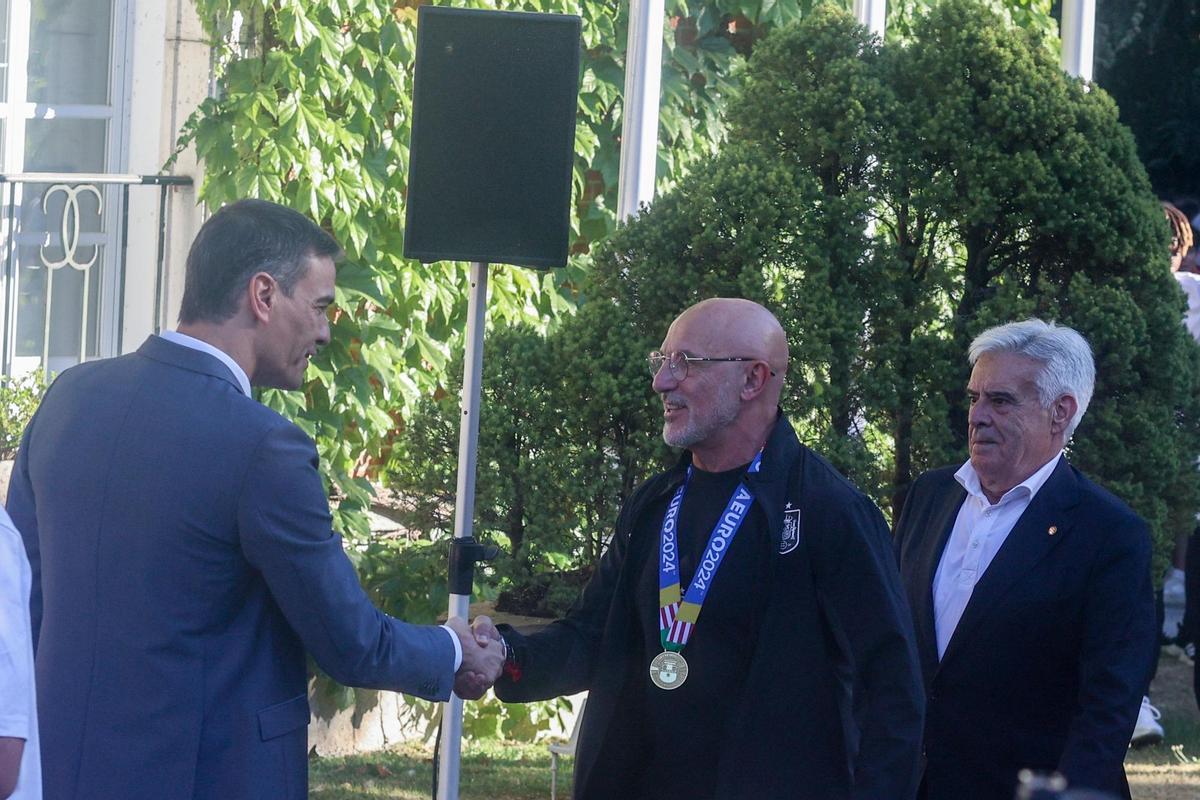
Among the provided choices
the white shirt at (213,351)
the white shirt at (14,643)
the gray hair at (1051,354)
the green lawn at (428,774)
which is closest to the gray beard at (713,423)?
the gray hair at (1051,354)

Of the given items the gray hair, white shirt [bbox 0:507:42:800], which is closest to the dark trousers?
the gray hair

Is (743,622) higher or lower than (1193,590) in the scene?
higher

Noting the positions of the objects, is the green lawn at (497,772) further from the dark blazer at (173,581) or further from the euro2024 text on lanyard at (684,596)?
the dark blazer at (173,581)

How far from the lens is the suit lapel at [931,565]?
12.0 ft

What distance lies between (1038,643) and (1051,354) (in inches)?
Answer: 28.3

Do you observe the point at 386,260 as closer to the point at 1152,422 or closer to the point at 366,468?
the point at 366,468

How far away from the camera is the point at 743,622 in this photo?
3283 millimetres

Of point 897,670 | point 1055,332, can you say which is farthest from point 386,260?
point 897,670

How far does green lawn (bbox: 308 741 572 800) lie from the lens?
6.58 m

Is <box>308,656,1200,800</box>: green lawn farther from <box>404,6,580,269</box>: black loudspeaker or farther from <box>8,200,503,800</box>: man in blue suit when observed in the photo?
<box>8,200,503,800</box>: man in blue suit

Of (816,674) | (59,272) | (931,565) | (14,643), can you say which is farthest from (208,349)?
(59,272)

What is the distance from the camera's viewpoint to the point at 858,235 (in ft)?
16.6

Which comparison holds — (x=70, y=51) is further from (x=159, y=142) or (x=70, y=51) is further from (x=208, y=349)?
(x=208, y=349)

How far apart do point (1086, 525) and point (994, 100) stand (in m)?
1.97
